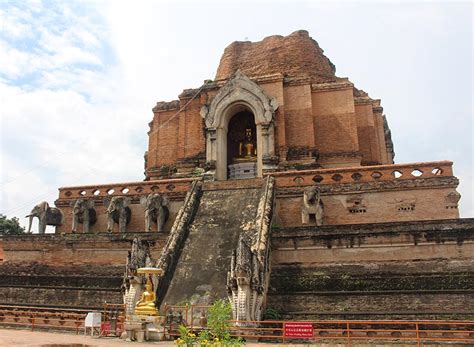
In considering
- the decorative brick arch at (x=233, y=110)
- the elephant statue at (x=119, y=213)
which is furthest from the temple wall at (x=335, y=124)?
the elephant statue at (x=119, y=213)

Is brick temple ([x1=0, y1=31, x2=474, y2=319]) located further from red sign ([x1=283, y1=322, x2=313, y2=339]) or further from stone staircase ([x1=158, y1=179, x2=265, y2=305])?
red sign ([x1=283, y1=322, x2=313, y2=339])

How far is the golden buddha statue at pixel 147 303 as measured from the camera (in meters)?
13.7

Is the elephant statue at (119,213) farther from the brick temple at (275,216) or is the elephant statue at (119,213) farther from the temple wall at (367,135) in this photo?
the temple wall at (367,135)

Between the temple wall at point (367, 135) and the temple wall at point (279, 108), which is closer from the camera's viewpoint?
the temple wall at point (279, 108)

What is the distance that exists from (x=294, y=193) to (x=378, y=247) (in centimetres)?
572

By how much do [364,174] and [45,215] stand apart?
15650mm

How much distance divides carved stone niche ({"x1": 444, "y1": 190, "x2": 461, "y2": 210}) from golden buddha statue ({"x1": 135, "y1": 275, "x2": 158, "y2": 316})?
41.1ft

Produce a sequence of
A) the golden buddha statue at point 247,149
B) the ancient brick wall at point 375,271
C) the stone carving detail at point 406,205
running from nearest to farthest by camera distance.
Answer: the ancient brick wall at point 375,271
the stone carving detail at point 406,205
the golden buddha statue at point 247,149

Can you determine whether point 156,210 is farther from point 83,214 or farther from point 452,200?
point 452,200

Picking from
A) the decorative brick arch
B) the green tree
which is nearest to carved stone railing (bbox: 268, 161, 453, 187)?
the decorative brick arch

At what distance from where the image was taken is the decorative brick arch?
84.0 ft

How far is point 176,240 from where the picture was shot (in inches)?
703

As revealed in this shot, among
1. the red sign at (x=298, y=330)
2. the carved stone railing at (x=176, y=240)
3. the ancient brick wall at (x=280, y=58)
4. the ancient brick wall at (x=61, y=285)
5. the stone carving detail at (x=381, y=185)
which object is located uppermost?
the ancient brick wall at (x=280, y=58)

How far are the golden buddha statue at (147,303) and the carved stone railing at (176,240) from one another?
4.28 feet
